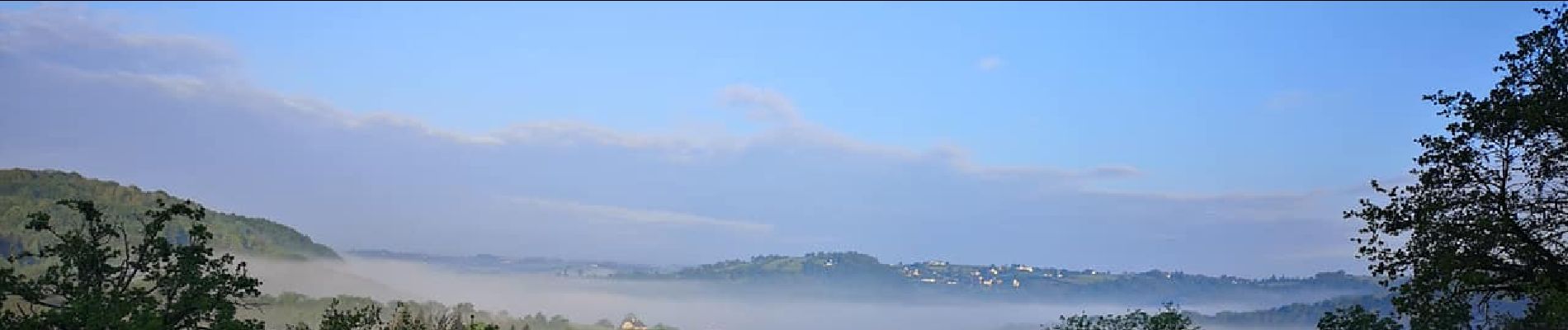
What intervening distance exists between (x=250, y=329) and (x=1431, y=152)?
26403 mm

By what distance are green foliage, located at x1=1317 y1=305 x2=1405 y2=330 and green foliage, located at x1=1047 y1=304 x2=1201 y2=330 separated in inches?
309

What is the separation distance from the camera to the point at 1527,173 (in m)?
22.3

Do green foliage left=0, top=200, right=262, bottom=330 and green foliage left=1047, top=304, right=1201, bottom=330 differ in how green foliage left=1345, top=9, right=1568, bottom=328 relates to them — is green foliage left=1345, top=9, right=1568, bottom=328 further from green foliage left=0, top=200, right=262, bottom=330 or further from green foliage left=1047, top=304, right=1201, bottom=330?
green foliage left=1047, top=304, right=1201, bottom=330

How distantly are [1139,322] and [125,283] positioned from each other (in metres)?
57.1

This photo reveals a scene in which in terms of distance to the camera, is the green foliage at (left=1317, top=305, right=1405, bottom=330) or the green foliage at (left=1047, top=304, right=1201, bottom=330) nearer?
the green foliage at (left=1317, top=305, right=1405, bottom=330)

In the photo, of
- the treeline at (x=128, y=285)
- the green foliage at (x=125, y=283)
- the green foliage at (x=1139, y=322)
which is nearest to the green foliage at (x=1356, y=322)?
the green foliage at (x=1139, y=322)

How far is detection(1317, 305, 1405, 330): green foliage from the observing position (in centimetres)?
5378

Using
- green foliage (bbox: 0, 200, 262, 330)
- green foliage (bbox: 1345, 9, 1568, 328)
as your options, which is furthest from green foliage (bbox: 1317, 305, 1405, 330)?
green foliage (bbox: 0, 200, 262, 330)

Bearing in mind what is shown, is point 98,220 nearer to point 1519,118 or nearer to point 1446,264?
point 1446,264

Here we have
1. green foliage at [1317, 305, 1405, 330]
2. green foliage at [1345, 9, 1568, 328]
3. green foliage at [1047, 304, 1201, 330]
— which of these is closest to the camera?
green foliage at [1345, 9, 1568, 328]

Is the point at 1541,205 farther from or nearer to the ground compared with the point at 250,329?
farther from the ground

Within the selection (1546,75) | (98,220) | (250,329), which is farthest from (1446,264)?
(98,220)

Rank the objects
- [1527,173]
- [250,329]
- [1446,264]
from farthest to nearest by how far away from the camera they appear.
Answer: [250,329] < [1527,173] < [1446,264]

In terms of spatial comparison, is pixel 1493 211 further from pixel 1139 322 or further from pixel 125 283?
pixel 1139 322
